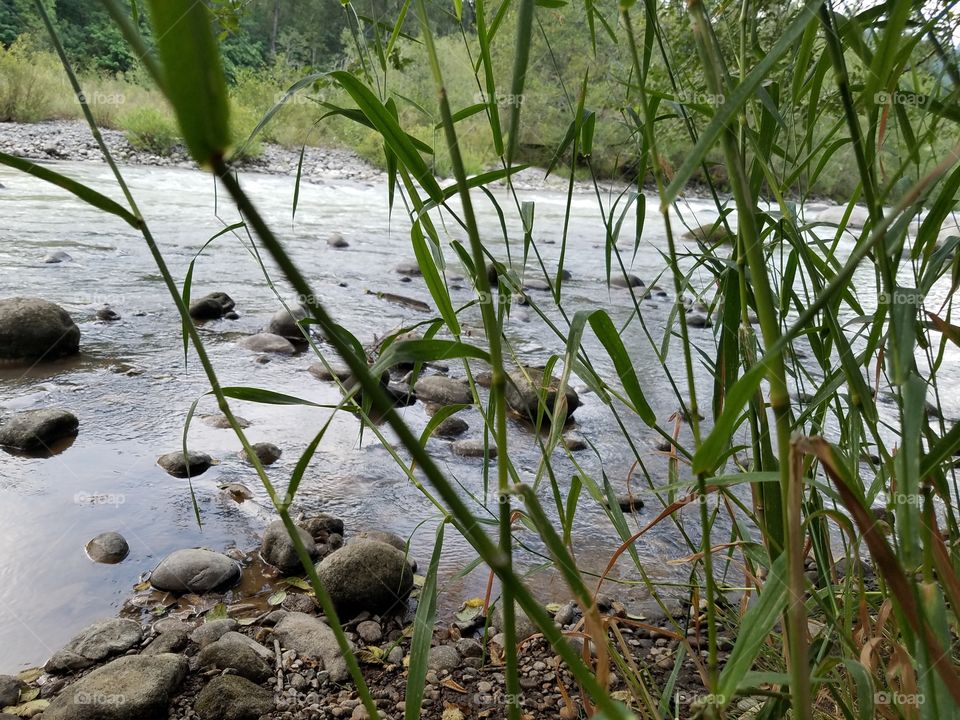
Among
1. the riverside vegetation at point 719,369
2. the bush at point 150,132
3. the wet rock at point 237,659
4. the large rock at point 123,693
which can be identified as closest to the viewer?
the riverside vegetation at point 719,369

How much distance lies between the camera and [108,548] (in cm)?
178

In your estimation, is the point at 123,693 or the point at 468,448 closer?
the point at 123,693

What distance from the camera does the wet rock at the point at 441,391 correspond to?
9.75ft

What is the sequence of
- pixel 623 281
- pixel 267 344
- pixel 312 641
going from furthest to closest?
pixel 623 281
pixel 267 344
pixel 312 641

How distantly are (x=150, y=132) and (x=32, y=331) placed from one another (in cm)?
905

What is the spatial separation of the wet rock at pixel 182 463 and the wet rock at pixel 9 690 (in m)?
0.97

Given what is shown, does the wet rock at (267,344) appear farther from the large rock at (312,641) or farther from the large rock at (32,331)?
the large rock at (312,641)

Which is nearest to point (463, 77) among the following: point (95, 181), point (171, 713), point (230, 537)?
point (95, 181)

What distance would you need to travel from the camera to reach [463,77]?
1124cm
